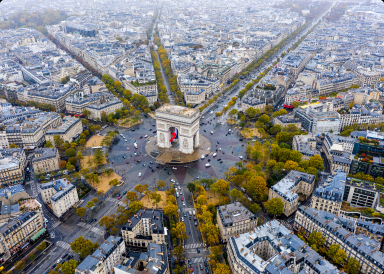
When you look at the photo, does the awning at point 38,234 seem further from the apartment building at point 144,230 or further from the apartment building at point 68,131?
the apartment building at point 68,131

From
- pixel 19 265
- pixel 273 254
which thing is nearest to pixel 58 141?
pixel 19 265

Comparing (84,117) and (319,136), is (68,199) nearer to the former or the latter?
(84,117)

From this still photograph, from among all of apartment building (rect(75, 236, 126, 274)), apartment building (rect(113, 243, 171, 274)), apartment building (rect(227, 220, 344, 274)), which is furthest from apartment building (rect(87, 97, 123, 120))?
apartment building (rect(227, 220, 344, 274))

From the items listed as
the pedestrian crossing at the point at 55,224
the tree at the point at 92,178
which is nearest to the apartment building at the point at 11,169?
the tree at the point at 92,178

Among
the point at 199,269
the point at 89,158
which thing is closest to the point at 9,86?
the point at 89,158

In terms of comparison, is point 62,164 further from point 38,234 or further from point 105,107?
point 105,107

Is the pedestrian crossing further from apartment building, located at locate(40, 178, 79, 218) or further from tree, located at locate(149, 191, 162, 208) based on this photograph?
tree, located at locate(149, 191, 162, 208)
